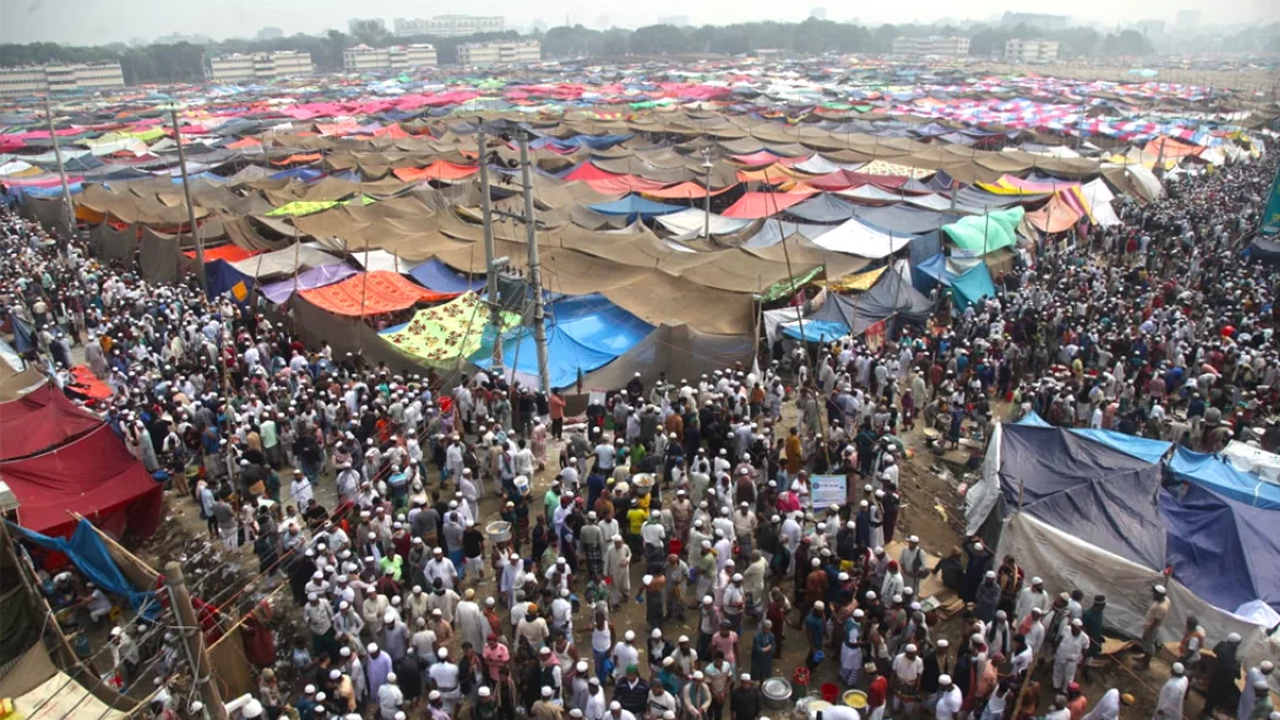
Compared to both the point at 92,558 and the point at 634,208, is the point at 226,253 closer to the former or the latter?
the point at 634,208

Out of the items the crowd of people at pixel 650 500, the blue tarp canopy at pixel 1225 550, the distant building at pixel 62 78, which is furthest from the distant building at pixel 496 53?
the blue tarp canopy at pixel 1225 550

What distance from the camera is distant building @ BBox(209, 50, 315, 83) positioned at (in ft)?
417

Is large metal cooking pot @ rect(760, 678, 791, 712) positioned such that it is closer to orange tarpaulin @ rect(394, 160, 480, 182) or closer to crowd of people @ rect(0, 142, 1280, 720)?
crowd of people @ rect(0, 142, 1280, 720)

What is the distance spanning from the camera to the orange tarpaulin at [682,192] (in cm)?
2828

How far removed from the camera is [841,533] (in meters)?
9.77

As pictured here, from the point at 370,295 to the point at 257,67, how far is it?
436 ft

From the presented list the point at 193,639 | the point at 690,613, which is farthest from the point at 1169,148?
the point at 193,639

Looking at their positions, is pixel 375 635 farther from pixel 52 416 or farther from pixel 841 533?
pixel 52 416

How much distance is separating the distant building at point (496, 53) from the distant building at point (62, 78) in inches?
2262

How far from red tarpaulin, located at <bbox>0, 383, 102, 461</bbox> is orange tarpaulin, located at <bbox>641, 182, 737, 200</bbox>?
19098 millimetres

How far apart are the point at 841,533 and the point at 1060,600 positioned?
7.65 ft

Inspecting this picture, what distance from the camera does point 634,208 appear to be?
25.9 metres

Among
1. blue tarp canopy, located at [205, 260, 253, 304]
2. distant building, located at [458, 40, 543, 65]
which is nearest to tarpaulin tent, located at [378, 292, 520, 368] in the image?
blue tarp canopy, located at [205, 260, 253, 304]

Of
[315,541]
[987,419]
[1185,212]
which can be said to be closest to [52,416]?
[315,541]
